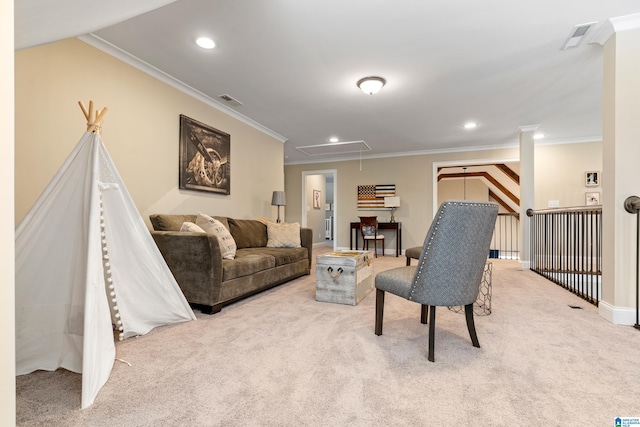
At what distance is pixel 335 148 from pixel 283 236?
3.16 meters

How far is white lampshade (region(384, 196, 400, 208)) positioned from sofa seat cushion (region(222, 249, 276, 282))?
4.11 metres

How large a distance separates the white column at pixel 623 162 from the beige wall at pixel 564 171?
409 cm

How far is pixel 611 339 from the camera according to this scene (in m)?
2.05

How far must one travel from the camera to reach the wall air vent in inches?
246

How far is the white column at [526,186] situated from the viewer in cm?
506

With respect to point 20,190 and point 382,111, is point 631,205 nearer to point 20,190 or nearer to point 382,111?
point 382,111

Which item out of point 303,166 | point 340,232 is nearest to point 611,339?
point 340,232

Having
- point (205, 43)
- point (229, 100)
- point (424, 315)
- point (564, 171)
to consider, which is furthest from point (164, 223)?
point (564, 171)

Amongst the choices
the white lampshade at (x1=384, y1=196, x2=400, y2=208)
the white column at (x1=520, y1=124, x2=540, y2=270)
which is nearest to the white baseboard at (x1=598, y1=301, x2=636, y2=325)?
the white column at (x1=520, y1=124, x2=540, y2=270)

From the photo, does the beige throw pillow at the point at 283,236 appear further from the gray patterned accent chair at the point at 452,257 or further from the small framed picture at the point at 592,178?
the small framed picture at the point at 592,178

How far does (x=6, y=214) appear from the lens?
726 mm

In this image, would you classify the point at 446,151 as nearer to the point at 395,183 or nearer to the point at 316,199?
the point at 395,183

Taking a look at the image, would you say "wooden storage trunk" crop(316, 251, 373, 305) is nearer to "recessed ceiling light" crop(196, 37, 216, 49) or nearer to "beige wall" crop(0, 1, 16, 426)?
"recessed ceiling light" crop(196, 37, 216, 49)

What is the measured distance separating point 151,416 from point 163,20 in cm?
265
